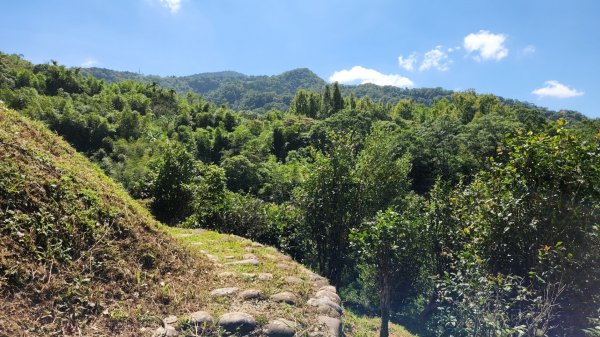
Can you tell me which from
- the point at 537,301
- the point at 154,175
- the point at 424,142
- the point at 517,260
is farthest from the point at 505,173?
the point at 424,142

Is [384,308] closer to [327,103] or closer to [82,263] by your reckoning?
[82,263]

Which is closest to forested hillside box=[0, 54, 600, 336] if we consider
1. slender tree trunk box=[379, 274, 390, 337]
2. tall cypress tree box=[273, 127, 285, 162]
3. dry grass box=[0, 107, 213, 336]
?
slender tree trunk box=[379, 274, 390, 337]

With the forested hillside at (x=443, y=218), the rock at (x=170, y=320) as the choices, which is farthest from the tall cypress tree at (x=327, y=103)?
the rock at (x=170, y=320)

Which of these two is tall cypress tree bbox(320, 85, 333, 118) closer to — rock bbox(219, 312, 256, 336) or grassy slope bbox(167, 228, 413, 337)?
grassy slope bbox(167, 228, 413, 337)

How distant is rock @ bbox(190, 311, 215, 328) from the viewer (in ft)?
12.6

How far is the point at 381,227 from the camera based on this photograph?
859cm

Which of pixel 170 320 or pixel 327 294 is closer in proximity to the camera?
pixel 170 320

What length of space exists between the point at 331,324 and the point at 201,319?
156 centimetres

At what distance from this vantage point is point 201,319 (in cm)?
390

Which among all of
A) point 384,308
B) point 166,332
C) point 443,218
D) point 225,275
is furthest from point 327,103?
point 166,332

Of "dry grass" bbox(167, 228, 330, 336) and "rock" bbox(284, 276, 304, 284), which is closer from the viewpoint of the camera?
"dry grass" bbox(167, 228, 330, 336)

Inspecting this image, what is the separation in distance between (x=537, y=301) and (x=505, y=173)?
168 centimetres

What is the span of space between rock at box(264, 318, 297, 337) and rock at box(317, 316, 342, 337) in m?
0.43

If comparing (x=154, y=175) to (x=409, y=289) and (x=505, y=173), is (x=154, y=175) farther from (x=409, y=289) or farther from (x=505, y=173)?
(x=409, y=289)
